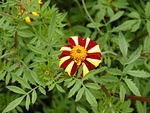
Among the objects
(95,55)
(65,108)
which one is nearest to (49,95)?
(65,108)

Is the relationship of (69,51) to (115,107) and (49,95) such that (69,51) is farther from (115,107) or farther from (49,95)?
(49,95)

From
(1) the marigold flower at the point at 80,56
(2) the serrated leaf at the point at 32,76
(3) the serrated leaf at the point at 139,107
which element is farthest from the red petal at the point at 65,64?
(3) the serrated leaf at the point at 139,107

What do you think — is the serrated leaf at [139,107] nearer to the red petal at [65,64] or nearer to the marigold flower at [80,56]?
the marigold flower at [80,56]

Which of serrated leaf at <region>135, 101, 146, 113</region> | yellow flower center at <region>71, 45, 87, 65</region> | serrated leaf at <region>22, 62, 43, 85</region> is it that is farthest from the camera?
serrated leaf at <region>135, 101, 146, 113</region>

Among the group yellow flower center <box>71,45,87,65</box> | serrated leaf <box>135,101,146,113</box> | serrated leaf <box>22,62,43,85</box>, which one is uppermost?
yellow flower center <box>71,45,87,65</box>

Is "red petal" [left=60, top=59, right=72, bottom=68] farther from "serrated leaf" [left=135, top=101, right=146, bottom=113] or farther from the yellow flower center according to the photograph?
"serrated leaf" [left=135, top=101, right=146, bottom=113]

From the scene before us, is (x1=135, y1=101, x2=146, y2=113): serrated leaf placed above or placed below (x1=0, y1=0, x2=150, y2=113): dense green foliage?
below

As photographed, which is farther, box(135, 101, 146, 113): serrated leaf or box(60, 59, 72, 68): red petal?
box(135, 101, 146, 113): serrated leaf

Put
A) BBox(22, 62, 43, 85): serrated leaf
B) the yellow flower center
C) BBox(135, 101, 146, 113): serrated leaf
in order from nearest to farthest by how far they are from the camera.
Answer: BBox(22, 62, 43, 85): serrated leaf < the yellow flower center < BBox(135, 101, 146, 113): serrated leaf

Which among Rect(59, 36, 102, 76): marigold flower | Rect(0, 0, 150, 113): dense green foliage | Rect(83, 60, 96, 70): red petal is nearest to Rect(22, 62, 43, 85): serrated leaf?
Rect(0, 0, 150, 113): dense green foliage
